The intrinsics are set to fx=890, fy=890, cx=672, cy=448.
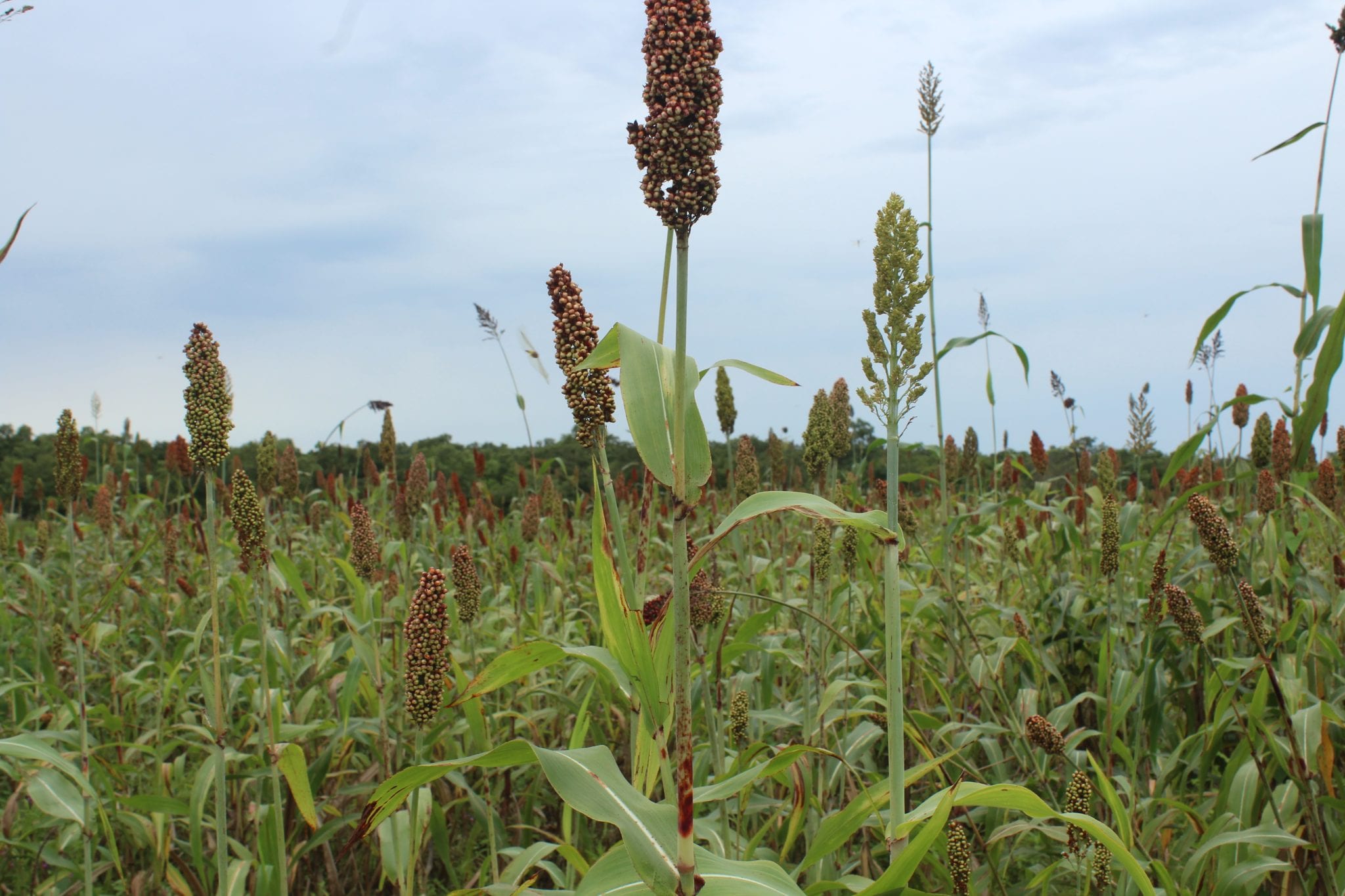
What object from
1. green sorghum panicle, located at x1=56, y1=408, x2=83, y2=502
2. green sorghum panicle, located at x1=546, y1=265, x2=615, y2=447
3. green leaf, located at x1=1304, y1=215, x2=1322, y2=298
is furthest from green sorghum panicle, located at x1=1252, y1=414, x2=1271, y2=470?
green sorghum panicle, located at x1=56, y1=408, x2=83, y2=502

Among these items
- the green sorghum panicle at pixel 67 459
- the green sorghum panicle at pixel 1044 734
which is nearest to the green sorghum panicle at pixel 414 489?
the green sorghum panicle at pixel 67 459

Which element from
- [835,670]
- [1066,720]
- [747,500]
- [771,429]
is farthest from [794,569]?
[747,500]

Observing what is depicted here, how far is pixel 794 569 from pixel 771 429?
2.39m

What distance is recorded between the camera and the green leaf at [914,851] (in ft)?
A: 5.41

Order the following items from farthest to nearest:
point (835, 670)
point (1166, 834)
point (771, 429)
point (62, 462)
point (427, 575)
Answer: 1. point (771, 429)
2. point (835, 670)
3. point (62, 462)
4. point (1166, 834)
5. point (427, 575)

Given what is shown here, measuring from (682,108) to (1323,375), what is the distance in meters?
2.33

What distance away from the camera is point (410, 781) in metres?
1.75

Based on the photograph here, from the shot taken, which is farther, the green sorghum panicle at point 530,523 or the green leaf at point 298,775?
the green sorghum panicle at point 530,523

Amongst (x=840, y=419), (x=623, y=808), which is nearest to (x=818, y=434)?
(x=840, y=419)

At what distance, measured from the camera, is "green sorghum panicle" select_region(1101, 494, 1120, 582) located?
3094 mm

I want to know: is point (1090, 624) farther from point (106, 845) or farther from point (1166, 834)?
point (106, 845)

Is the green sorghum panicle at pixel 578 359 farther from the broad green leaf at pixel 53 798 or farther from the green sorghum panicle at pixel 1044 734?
the broad green leaf at pixel 53 798

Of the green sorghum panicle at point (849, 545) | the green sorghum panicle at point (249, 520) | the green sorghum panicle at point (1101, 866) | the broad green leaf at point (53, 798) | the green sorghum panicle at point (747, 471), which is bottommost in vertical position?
the green sorghum panicle at point (1101, 866)

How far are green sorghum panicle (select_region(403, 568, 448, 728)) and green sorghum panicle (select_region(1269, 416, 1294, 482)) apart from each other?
4286mm
